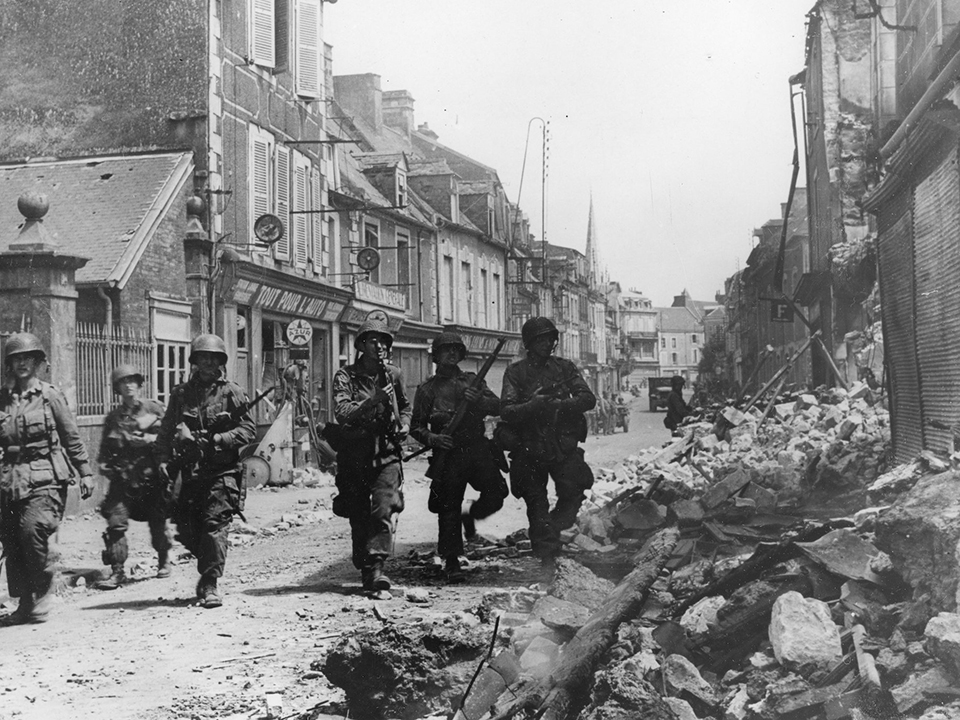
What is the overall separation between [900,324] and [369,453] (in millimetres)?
5569

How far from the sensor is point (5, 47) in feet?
59.4

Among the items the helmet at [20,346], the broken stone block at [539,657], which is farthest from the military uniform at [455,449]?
the broken stone block at [539,657]

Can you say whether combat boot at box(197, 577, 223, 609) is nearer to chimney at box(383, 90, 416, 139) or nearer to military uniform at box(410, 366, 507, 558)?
military uniform at box(410, 366, 507, 558)

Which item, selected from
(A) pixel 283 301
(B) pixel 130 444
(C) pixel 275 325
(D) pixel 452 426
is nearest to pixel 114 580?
(B) pixel 130 444

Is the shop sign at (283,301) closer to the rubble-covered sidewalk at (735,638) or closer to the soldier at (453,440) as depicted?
the soldier at (453,440)

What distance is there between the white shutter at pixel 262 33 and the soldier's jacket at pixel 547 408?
13.0m

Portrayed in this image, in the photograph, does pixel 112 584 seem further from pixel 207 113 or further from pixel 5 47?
pixel 5 47

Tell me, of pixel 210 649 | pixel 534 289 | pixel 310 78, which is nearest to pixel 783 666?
pixel 210 649

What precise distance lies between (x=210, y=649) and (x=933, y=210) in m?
6.43

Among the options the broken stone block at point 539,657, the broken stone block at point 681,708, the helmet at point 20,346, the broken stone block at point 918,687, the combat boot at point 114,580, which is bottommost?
the combat boot at point 114,580

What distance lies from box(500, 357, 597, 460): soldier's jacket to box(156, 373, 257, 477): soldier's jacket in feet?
6.85

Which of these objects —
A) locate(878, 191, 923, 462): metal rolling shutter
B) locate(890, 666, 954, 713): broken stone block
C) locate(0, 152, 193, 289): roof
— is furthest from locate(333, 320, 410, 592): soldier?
locate(0, 152, 193, 289): roof

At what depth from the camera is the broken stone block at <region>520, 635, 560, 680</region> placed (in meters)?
4.34

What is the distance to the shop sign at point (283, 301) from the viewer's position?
1825 centimetres
